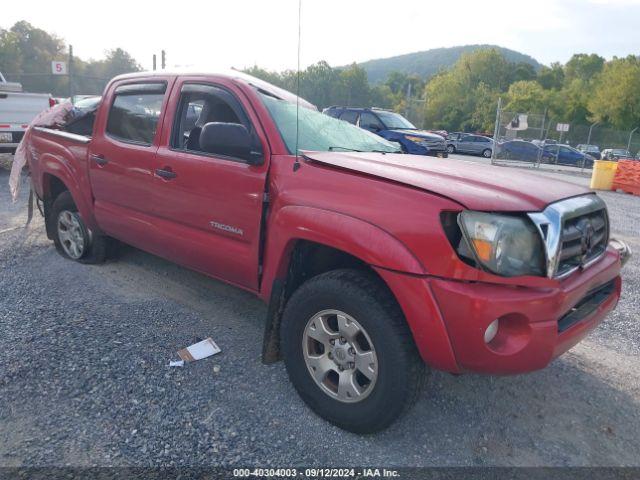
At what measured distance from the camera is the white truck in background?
9773 mm

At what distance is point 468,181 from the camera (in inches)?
100

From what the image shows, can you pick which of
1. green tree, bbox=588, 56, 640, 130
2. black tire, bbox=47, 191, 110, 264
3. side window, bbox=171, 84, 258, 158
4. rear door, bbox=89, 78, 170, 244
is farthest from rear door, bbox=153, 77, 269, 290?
green tree, bbox=588, 56, 640, 130

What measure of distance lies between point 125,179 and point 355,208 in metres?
2.34

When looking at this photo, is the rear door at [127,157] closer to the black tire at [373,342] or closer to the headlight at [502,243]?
the black tire at [373,342]

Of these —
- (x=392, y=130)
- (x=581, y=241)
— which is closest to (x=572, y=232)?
(x=581, y=241)

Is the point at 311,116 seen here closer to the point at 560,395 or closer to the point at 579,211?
the point at 579,211

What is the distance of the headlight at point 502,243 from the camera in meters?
2.18

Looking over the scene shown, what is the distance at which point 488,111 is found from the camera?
171 ft

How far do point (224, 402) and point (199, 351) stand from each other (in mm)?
636

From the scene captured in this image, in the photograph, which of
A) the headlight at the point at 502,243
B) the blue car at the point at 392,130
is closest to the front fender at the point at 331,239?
the headlight at the point at 502,243

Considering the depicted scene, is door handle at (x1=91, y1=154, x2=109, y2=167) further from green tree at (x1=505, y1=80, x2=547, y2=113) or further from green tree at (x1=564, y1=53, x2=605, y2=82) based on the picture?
green tree at (x1=564, y1=53, x2=605, y2=82)

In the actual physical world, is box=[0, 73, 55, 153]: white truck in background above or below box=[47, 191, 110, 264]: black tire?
above

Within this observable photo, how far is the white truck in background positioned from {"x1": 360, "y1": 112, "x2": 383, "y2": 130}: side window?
8.57 meters

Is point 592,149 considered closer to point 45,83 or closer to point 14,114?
point 14,114
